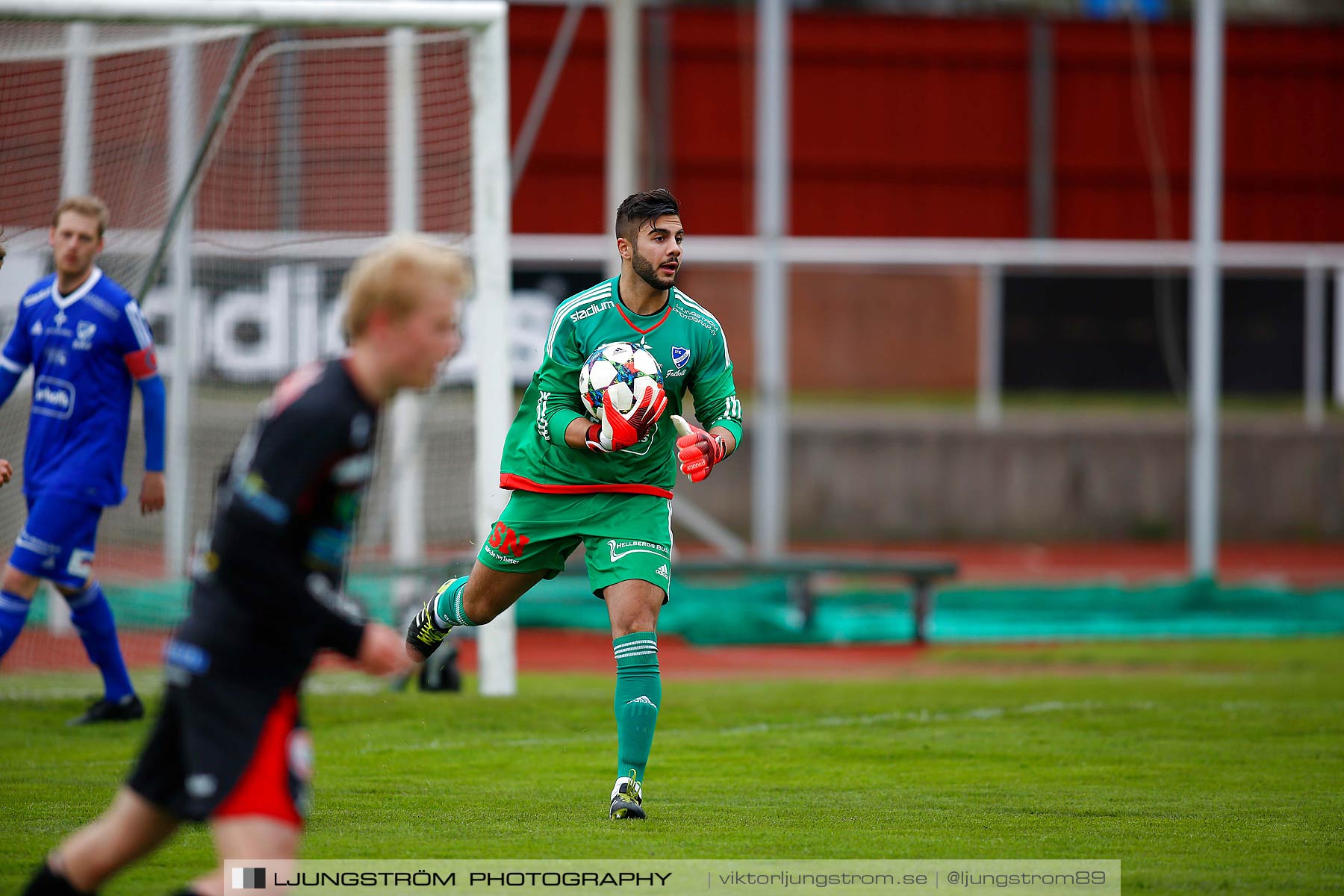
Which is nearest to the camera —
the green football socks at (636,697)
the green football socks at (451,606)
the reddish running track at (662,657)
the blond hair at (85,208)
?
the green football socks at (636,697)

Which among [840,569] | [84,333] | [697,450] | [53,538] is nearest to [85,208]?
[84,333]

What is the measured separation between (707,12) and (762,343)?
16238mm

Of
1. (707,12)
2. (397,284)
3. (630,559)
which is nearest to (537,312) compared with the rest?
(630,559)

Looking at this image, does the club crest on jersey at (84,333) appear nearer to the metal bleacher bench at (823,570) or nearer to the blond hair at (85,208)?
the blond hair at (85,208)

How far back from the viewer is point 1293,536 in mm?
20422

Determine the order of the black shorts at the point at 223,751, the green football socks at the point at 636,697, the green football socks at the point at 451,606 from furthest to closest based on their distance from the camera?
1. the green football socks at the point at 451,606
2. the green football socks at the point at 636,697
3. the black shorts at the point at 223,751

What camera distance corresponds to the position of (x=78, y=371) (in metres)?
7.52

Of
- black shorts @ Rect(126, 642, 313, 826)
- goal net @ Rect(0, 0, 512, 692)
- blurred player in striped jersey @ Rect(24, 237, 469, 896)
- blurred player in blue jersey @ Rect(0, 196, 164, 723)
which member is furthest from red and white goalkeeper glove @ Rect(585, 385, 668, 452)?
goal net @ Rect(0, 0, 512, 692)

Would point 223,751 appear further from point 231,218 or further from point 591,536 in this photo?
point 231,218

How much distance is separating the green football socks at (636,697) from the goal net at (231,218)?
3.83 metres

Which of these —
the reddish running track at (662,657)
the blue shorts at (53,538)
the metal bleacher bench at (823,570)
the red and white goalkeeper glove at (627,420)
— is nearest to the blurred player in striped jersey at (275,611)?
the red and white goalkeeper glove at (627,420)

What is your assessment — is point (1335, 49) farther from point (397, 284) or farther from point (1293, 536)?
point (397, 284)

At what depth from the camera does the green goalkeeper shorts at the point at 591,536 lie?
5887 mm

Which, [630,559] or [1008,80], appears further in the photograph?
[1008,80]
